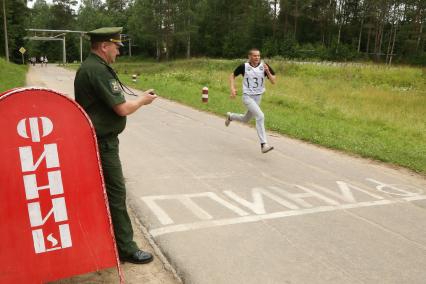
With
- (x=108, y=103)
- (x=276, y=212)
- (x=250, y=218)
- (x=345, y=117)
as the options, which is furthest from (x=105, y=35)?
(x=345, y=117)

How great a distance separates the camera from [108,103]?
362 centimetres

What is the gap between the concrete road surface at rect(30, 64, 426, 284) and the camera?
418 cm

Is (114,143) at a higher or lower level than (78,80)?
lower

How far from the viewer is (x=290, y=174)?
7.55 m

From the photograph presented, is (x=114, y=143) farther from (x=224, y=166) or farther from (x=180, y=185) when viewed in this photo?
(x=224, y=166)

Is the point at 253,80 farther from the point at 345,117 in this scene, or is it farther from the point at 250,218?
the point at 345,117

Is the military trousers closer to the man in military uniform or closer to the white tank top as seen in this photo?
the man in military uniform

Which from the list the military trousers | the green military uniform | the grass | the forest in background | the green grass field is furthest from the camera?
the forest in background

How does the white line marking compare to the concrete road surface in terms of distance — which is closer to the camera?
the concrete road surface

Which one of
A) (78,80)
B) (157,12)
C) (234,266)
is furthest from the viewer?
(157,12)

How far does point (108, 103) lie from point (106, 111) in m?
0.17

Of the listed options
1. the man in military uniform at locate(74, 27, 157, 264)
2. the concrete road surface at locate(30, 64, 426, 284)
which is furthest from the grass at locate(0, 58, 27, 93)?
the man in military uniform at locate(74, 27, 157, 264)

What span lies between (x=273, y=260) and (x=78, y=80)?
2.40m

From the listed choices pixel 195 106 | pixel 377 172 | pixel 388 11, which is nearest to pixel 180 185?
pixel 377 172
